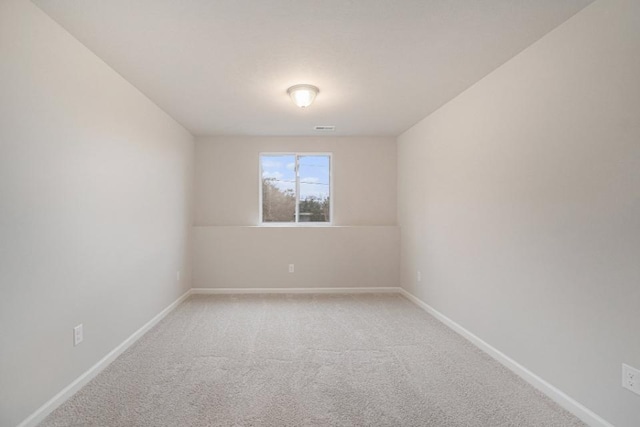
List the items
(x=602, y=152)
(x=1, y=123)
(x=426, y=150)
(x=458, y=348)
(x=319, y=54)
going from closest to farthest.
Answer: (x=1, y=123)
(x=602, y=152)
(x=319, y=54)
(x=458, y=348)
(x=426, y=150)

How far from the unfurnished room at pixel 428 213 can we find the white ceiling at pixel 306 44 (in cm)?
2

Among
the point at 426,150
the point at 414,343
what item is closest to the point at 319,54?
the point at 426,150

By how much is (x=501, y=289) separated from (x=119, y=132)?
132 inches

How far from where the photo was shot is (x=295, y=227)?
4.69m

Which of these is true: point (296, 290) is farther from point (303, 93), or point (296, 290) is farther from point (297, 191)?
point (303, 93)

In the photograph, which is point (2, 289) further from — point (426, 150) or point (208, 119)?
point (426, 150)

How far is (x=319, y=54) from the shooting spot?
2338 mm

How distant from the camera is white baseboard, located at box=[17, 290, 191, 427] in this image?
1.76 meters

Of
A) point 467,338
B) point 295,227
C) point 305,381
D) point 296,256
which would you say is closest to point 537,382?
point 467,338

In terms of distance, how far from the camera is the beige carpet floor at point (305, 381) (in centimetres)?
183

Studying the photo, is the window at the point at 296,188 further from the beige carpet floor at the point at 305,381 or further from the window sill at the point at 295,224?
the beige carpet floor at the point at 305,381

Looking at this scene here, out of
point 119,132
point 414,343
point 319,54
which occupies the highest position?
point 319,54

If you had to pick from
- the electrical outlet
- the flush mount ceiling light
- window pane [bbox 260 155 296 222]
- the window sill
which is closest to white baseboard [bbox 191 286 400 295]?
the window sill

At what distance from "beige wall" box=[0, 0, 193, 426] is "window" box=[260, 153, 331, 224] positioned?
1.97 meters
